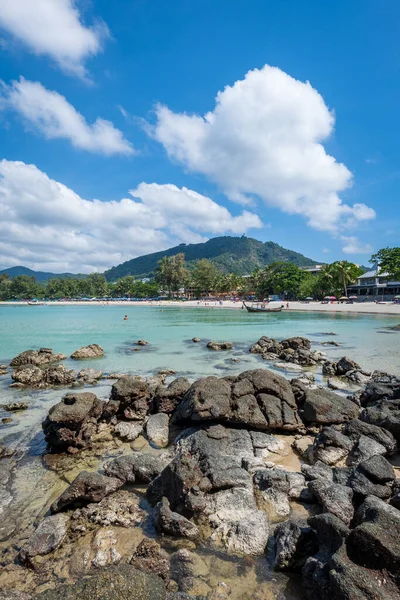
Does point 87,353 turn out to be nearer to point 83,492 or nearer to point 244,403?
point 244,403

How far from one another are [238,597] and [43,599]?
238 centimetres

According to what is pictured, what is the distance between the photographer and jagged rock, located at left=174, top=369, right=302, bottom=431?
8812mm

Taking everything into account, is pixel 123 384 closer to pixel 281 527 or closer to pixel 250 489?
pixel 250 489

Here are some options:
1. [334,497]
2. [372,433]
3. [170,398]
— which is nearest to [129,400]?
[170,398]

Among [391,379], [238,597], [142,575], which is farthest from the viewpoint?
[391,379]

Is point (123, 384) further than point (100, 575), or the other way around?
point (123, 384)

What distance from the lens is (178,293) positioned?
488 feet

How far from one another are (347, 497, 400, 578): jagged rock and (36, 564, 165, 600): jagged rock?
2449 millimetres

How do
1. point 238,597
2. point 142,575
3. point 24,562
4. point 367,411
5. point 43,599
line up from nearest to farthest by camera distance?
point 43,599 → point 142,575 → point 238,597 → point 24,562 → point 367,411

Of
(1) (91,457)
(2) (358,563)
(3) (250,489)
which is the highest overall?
(2) (358,563)

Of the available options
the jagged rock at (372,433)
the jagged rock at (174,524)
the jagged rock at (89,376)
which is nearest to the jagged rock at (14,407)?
the jagged rock at (89,376)

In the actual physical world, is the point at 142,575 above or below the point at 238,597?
above

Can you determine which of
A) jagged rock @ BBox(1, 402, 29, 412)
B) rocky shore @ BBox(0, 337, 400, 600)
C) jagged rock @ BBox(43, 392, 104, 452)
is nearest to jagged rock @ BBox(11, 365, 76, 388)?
jagged rock @ BBox(1, 402, 29, 412)

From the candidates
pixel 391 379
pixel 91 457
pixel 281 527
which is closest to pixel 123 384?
pixel 91 457
